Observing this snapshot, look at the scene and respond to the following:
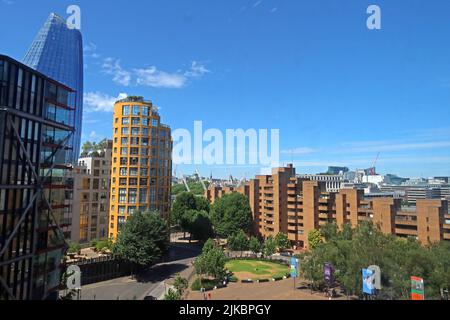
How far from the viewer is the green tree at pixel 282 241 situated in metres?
43.2

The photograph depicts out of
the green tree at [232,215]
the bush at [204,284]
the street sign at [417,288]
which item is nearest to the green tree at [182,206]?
the green tree at [232,215]

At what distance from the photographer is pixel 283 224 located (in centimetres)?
4797

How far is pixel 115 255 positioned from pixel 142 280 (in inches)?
138

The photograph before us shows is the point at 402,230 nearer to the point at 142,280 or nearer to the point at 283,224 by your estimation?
the point at 283,224

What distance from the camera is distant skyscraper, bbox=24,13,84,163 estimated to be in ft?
298

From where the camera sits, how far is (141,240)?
2944 centimetres

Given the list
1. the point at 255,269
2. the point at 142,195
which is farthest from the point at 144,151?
the point at 255,269

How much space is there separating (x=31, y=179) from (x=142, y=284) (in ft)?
52.9

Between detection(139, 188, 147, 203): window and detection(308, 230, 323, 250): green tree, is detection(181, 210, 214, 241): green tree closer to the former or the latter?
detection(139, 188, 147, 203): window

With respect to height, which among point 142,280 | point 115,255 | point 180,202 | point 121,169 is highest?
point 121,169

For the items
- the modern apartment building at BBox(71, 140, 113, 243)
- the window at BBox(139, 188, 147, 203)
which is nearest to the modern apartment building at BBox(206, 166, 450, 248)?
the window at BBox(139, 188, 147, 203)

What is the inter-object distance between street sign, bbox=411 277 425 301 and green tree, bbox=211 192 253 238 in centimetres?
3172

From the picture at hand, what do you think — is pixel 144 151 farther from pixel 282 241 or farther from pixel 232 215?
pixel 282 241
